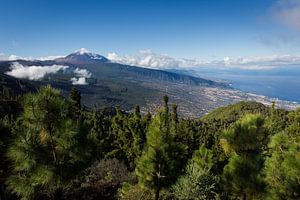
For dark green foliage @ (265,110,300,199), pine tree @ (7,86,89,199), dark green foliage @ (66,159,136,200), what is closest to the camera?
pine tree @ (7,86,89,199)

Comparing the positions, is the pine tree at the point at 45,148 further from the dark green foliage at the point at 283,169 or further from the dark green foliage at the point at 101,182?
the dark green foliage at the point at 283,169

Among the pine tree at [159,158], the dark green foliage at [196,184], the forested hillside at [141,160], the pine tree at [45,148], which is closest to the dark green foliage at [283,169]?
the forested hillside at [141,160]

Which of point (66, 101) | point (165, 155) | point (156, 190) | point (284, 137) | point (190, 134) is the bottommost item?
point (190, 134)

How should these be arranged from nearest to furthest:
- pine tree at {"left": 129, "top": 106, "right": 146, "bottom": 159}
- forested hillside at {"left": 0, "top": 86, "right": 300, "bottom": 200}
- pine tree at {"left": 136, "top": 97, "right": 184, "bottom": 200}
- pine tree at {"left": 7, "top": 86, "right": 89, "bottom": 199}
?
pine tree at {"left": 7, "top": 86, "right": 89, "bottom": 199} < forested hillside at {"left": 0, "top": 86, "right": 300, "bottom": 200} < pine tree at {"left": 136, "top": 97, "right": 184, "bottom": 200} < pine tree at {"left": 129, "top": 106, "right": 146, "bottom": 159}

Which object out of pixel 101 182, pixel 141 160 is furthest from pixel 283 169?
pixel 101 182

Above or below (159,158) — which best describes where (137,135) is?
below

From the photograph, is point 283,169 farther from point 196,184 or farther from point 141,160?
point 141,160

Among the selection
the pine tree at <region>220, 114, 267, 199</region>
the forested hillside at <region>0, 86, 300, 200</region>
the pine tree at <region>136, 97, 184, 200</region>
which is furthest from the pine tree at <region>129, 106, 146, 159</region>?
the pine tree at <region>220, 114, 267, 199</region>

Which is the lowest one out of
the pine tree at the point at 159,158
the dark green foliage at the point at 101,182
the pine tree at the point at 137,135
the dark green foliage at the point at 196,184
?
the pine tree at the point at 137,135

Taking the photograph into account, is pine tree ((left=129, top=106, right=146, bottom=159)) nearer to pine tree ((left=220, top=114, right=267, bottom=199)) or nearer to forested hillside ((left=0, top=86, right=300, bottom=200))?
forested hillside ((left=0, top=86, right=300, bottom=200))

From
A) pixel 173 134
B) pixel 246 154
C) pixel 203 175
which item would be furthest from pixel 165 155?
pixel 246 154

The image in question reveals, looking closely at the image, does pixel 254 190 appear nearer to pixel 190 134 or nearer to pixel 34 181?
pixel 34 181
